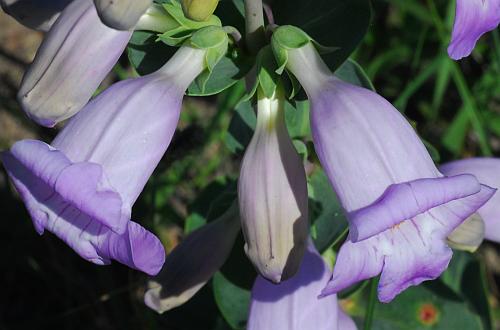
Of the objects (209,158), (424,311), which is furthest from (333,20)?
(209,158)

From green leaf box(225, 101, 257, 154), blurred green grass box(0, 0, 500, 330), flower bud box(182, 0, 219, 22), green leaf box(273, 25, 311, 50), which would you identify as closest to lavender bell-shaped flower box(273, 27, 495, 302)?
green leaf box(273, 25, 311, 50)

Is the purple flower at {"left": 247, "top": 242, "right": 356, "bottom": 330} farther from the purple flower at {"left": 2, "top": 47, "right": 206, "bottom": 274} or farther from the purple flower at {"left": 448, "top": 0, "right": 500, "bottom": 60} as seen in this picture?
the purple flower at {"left": 448, "top": 0, "right": 500, "bottom": 60}

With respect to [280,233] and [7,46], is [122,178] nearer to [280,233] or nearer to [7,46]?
[280,233]

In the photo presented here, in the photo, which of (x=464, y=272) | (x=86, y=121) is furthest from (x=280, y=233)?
(x=464, y=272)

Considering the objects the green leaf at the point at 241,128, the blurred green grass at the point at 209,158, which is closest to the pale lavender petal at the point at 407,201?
the green leaf at the point at 241,128

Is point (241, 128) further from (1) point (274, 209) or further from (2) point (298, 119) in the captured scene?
(1) point (274, 209)

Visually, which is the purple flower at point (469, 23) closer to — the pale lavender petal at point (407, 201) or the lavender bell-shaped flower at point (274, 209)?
the pale lavender petal at point (407, 201)

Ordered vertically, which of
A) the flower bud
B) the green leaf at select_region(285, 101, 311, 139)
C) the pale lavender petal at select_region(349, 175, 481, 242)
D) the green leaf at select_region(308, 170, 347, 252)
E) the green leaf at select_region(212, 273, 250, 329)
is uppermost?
the flower bud
